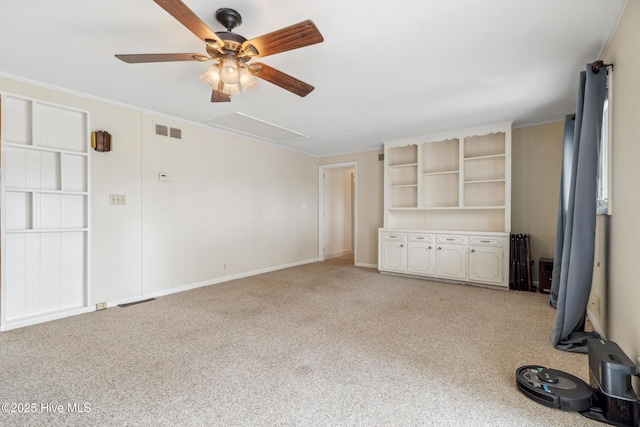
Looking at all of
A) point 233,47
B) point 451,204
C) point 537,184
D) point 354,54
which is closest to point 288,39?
point 233,47

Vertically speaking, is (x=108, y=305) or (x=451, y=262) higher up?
(x=451, y=262)

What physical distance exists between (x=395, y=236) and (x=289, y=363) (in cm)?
341

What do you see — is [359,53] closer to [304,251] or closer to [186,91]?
[186,91]

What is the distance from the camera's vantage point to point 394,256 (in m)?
5.12

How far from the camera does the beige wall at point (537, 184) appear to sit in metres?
4.28

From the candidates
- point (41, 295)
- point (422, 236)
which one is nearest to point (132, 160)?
point (41, 295)

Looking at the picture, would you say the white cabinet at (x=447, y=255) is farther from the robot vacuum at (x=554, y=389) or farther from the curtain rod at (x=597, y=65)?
the robot vacuum at (x=554, y=389)

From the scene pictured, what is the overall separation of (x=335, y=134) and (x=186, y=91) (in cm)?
238

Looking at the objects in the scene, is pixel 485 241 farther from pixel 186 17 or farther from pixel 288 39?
pixel 186 17

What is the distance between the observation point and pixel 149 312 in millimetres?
3293

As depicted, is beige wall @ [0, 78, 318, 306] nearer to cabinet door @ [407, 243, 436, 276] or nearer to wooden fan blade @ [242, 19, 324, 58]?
cabinet door @ [407, 243, 436, 276]

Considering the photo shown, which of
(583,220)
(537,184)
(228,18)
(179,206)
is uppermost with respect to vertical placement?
(228,18)

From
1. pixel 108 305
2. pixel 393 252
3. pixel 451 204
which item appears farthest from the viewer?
pixel 393 252

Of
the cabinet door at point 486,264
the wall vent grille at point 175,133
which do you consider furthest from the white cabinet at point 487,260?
the wall vent grille at point 175,133
